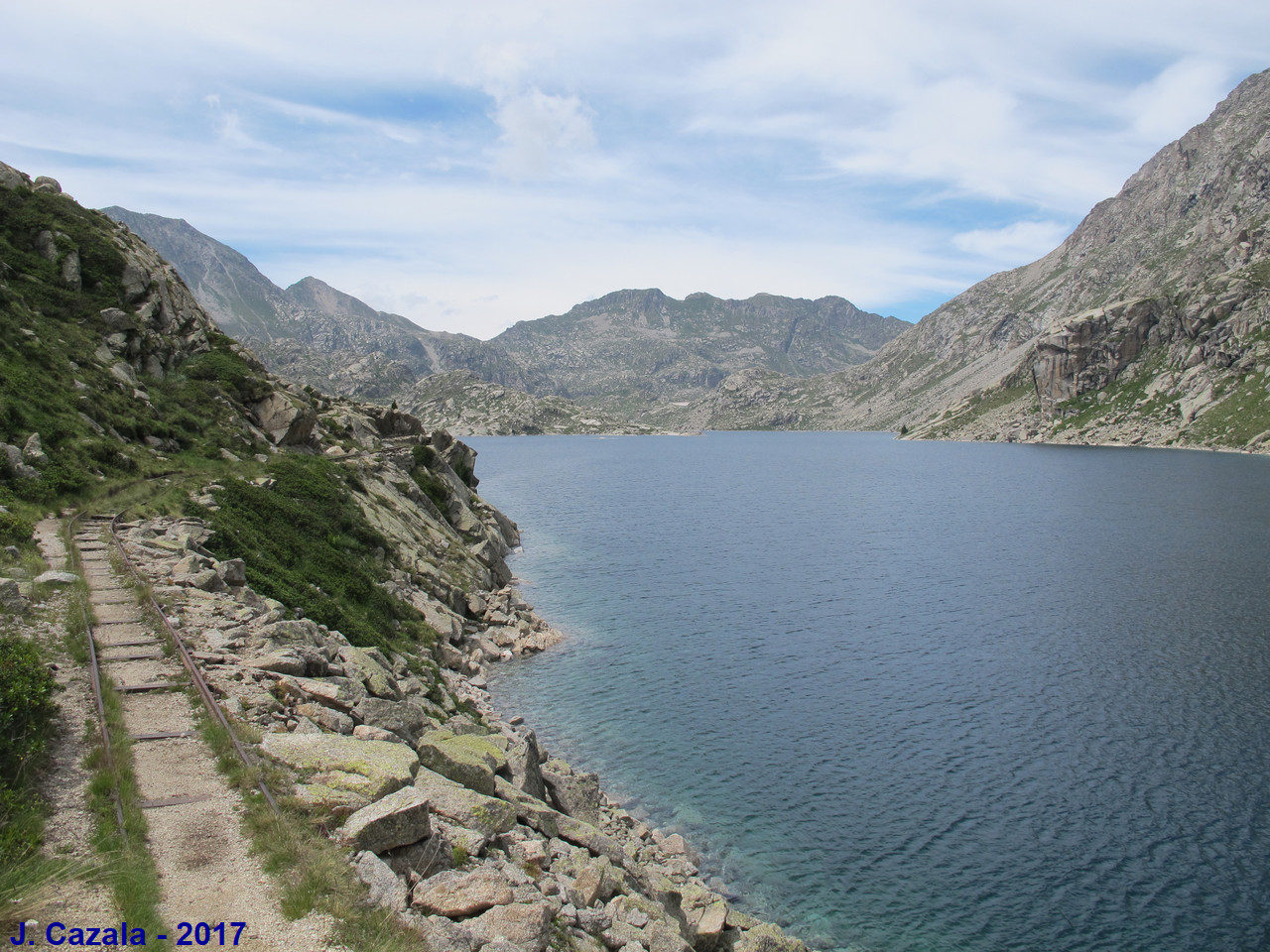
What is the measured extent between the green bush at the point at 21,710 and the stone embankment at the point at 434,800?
3924mm

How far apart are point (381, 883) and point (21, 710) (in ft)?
25.4

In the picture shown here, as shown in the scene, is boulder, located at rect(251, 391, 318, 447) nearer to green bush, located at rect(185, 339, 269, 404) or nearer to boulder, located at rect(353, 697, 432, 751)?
green bush, located at rect(185, 339, 269, 404)

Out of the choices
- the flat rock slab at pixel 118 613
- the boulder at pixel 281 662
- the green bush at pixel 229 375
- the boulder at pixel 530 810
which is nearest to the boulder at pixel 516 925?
the boulder at pixel 530 810

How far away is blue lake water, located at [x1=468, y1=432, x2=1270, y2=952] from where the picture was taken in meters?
25.7

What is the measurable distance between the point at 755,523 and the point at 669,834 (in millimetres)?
76751

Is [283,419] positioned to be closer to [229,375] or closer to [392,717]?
[229,375]

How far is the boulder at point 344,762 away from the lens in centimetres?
1522

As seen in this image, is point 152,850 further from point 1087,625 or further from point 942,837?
point 1087,625

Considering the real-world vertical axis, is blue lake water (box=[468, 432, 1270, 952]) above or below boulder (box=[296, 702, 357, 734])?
below

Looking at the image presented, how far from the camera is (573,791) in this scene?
27.5m

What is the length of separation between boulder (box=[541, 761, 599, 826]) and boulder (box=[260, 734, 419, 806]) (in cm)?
1005

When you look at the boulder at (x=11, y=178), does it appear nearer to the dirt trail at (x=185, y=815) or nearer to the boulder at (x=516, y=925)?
the dirt trail at (x=185, y=815)

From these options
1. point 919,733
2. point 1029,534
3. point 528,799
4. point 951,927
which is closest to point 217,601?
point 528,799

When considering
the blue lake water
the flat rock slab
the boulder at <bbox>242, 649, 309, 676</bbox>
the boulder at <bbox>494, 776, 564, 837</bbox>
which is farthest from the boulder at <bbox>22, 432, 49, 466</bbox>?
the boulder at <bbox>494, 776, 564, 837</bbox>
